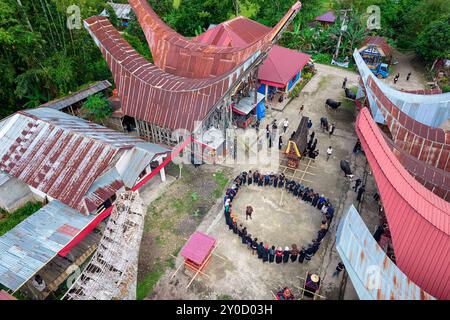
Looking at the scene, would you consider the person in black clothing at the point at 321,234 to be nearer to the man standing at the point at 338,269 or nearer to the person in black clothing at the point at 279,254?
the man standing at the point at 338,269

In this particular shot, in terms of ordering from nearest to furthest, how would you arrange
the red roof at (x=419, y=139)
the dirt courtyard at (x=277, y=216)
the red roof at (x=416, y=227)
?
the red roof at (x=416, y=227) → the dirt courtyard at (x=277, y=216) → the red roof at (x=419, y=139)

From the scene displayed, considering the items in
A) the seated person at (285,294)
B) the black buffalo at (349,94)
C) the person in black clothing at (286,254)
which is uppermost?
the black buffalo at (349,94)

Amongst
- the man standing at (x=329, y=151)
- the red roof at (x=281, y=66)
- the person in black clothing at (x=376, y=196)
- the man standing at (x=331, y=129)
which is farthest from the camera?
the red roof at (x=281, y=66)

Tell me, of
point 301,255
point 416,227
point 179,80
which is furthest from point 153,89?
point 416,227

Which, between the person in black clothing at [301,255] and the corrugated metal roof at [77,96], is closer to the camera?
the person in black clothing at [301,255]

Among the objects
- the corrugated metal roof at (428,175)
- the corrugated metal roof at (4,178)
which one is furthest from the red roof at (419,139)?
the corrugated metal roof at (4,178)

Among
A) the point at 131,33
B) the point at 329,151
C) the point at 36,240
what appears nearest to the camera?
the point at 36,240

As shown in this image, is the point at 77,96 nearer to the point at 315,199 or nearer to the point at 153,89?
the point at 153,89
